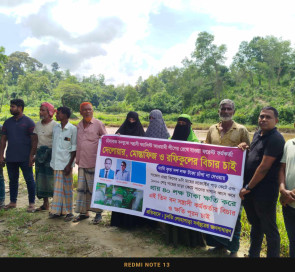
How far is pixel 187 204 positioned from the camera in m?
3.24

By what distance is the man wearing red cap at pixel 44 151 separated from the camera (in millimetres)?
4359

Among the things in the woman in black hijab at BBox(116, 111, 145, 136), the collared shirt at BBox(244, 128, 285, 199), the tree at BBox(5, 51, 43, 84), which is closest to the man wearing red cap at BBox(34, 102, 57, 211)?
the woman in black hijab at BBox(116, 111, 145, 136)

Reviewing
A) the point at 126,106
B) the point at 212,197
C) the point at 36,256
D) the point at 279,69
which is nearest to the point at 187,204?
the point at 212,197

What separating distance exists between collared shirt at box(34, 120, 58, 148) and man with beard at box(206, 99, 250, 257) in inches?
100

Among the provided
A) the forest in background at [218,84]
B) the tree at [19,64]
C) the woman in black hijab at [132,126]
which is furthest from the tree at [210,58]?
the tree at [19,64]

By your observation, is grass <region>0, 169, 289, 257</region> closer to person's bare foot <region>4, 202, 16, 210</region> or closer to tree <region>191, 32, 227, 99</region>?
person's bare foot <region>4, 202, 16, 210</region>

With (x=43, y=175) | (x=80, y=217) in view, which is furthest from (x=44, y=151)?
(x=80, y=217)

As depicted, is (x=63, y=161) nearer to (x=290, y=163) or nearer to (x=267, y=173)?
(x=267, y=173)

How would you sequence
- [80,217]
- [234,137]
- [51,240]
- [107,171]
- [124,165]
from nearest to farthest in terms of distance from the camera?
[234,137], [51,240], [124,165], [107,171], [80,217]

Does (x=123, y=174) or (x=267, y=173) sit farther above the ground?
(x=267, y=173)

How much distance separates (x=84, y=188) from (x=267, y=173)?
8.32 ft

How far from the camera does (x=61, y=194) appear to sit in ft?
13.9

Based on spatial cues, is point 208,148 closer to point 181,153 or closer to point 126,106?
point 181,153

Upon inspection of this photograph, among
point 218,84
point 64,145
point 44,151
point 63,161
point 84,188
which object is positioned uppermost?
point 218,84
